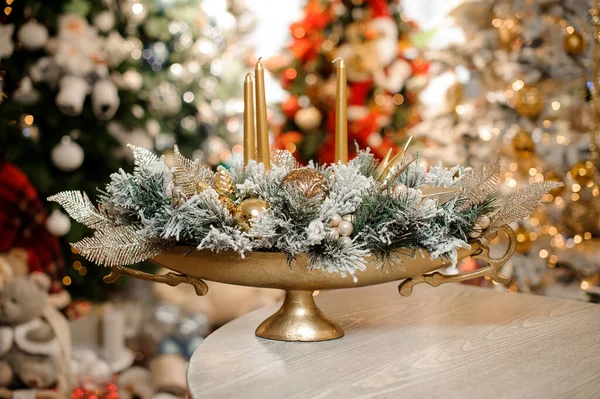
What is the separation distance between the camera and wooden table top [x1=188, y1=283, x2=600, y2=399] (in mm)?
658

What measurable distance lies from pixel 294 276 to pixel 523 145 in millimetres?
1856

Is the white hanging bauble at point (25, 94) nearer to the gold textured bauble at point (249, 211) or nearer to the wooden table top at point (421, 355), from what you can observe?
the wooden table top at point (421, 355)

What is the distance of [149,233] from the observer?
2.58ft

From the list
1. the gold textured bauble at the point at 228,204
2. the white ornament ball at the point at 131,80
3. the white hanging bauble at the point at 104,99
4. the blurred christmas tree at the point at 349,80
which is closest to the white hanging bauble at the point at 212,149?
the blurred christmas tree at the point at 349,80

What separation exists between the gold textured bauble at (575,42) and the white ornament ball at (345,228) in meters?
1.88

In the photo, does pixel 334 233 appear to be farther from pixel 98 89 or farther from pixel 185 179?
pixel 98 89

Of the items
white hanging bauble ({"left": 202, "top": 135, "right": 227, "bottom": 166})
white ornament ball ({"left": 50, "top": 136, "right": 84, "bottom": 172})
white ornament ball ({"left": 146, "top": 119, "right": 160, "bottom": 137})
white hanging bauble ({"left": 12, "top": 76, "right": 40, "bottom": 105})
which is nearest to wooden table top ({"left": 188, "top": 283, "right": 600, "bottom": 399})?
white ornament ball ({"left": 50, "top": 136, "right": 84, "bottom": 172})

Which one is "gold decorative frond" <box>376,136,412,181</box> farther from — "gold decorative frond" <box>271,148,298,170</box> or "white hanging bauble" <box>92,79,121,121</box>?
"white hanging bauble" <box>92,79,121,121</box>

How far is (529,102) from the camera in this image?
2.43m

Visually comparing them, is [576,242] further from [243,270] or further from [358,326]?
[243,270]

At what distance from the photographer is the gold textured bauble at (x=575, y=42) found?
2295mm

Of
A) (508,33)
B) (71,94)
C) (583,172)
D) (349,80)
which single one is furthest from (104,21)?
(583,172)

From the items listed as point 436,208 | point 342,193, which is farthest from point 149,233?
point 436,208

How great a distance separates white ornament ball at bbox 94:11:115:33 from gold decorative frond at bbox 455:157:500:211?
2.07 m
